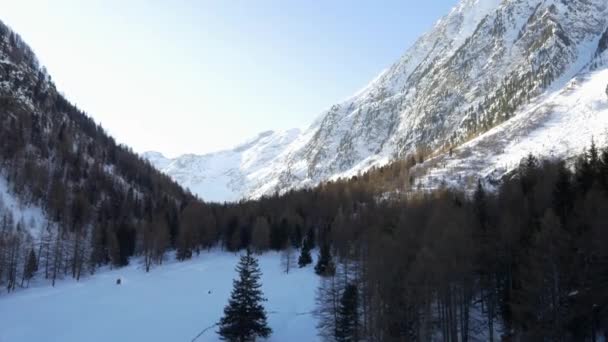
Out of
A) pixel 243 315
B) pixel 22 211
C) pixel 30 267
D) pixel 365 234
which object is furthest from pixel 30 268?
pixel 365 234

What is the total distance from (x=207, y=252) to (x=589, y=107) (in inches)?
6629

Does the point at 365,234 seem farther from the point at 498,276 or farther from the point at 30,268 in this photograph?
the point at 30,268

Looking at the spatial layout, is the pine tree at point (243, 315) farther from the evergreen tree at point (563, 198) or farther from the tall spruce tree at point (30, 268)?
the tall spruce tree at point (30, 268)

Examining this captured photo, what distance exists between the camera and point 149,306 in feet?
236

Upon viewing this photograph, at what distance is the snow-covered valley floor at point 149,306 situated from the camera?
199 ft

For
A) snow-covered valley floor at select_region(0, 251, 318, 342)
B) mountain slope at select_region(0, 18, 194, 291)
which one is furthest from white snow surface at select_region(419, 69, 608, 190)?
mountain slope at select_region(0, 18, 194, 291)

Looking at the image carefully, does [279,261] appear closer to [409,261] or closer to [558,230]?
[409,261]

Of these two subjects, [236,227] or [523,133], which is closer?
[236,227]

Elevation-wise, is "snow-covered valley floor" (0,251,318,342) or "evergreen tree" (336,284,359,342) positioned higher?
"evergreen tree" (336,284,359,342)

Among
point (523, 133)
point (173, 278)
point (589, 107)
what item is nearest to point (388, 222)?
point (173, 278)

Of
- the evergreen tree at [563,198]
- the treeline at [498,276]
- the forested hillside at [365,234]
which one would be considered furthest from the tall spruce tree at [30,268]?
the evergreen tree at [563,198]

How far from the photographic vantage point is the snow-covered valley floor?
2387 inches

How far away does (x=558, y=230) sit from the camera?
114ft

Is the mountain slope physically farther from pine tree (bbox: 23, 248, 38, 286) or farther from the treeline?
the treeline
